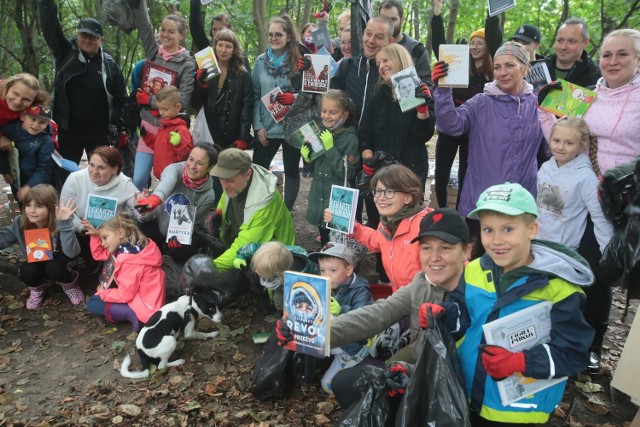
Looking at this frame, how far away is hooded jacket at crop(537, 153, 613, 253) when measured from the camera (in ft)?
12.1

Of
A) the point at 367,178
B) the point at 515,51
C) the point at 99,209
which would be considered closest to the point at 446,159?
the point at 367,178

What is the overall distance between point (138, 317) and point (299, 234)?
9.17ft

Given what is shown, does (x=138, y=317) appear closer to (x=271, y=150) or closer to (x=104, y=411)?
(x=104, y=411)

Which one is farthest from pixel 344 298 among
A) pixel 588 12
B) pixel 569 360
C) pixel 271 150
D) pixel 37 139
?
pixel 588 12

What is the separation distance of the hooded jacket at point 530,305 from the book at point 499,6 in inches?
126

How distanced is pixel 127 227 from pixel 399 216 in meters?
2.57

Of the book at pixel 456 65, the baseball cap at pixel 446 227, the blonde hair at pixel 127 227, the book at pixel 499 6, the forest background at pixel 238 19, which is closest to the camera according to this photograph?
the baseball cap at pixel 446 227

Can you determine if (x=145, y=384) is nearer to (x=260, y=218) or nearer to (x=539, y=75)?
(x=260, y=218)

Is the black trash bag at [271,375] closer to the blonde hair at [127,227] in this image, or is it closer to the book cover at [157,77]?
the blonde hair at [127,227]

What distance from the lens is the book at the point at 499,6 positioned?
4.91 meters

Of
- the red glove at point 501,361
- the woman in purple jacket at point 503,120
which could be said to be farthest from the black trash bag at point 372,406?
the woman in purple jacket at point 503,120

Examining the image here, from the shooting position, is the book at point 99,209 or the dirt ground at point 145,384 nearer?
the dirt ground at point 145,384

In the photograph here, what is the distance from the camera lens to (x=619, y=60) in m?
3.72

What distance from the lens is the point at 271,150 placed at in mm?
6191
